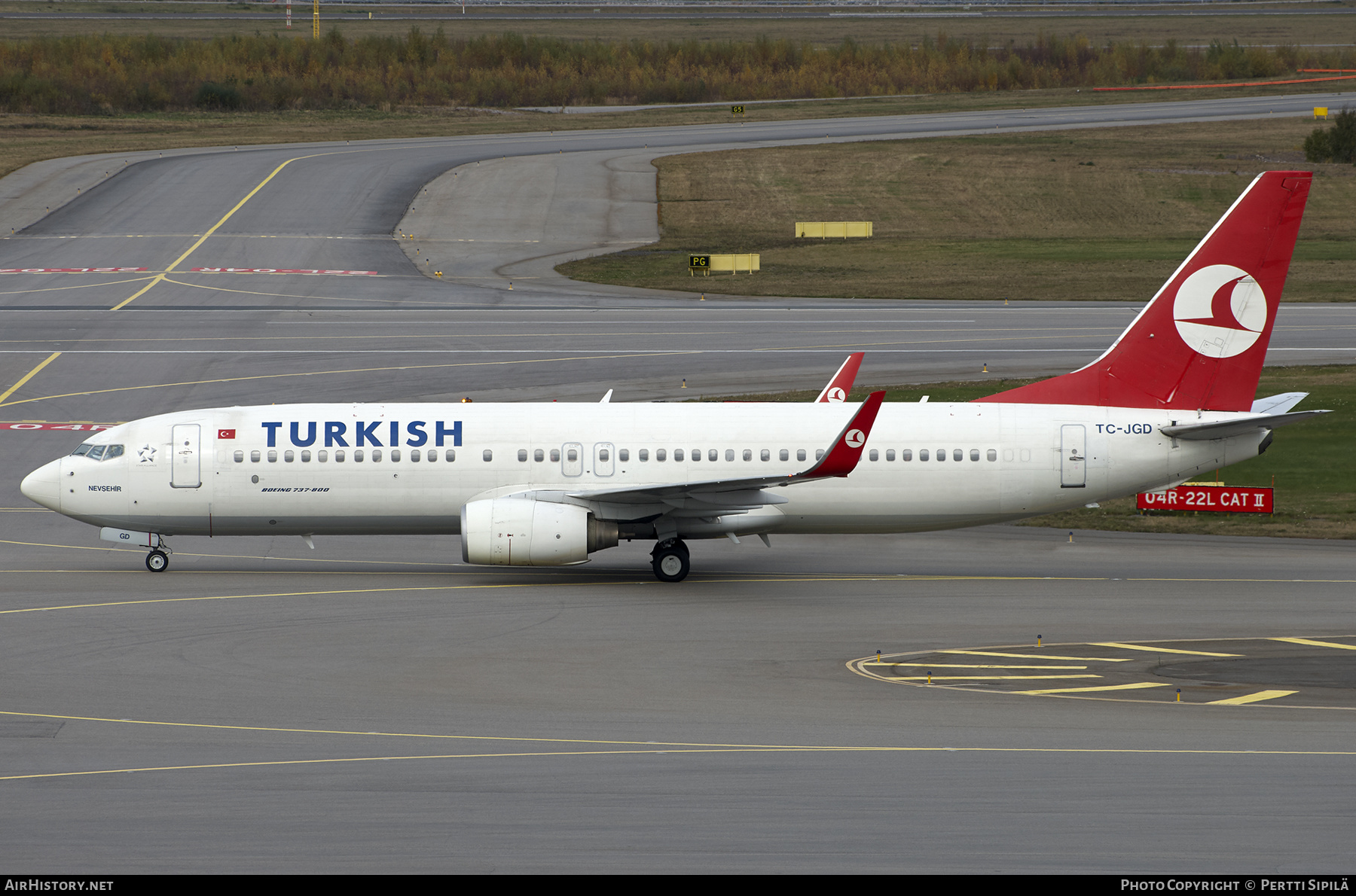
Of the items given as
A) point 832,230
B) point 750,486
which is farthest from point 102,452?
point 832,230

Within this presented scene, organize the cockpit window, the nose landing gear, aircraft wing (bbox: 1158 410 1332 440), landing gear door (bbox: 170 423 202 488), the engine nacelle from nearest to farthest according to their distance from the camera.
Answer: the engine nacelle
aircraft wing (bbox: 1158 410 1332 440)
landing gear door (bbox: 170 423 202 488)
the cockpit window
the nose landing gear

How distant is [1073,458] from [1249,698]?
32.5ft

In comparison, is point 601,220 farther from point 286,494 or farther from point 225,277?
point 286,494

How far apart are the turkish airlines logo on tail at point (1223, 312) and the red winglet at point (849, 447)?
8.52 meters

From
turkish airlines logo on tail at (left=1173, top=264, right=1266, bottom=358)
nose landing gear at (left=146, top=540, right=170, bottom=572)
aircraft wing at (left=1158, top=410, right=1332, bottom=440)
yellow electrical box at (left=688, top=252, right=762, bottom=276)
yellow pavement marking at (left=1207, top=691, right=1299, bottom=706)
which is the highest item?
yellow electrical box at (left=688, top=252, right=762, bottom=276)

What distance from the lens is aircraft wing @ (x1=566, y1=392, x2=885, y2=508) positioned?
102 feet

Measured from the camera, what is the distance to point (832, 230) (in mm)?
92062

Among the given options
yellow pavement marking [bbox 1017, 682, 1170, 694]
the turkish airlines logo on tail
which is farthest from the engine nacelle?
the turkish airlines logo on tail

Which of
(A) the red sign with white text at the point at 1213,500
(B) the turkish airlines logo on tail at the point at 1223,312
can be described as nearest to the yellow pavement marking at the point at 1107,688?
(B) the turkish airlines logo on tail at the point at 1223,312

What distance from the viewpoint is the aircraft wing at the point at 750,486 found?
3108 cm

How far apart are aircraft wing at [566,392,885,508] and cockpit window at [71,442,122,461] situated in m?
10.7

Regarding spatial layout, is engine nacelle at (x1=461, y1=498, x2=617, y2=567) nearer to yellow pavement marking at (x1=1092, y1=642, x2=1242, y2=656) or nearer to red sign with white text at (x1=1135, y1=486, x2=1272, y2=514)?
yellow pavement marking at (x1=1092, y1=642, x2=1242, y2=656)

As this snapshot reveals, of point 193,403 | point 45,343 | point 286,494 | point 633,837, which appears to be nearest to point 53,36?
point 45,343

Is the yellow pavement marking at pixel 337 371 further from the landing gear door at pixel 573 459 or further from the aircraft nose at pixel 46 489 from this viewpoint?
the landing gear door at pixel 573 459
